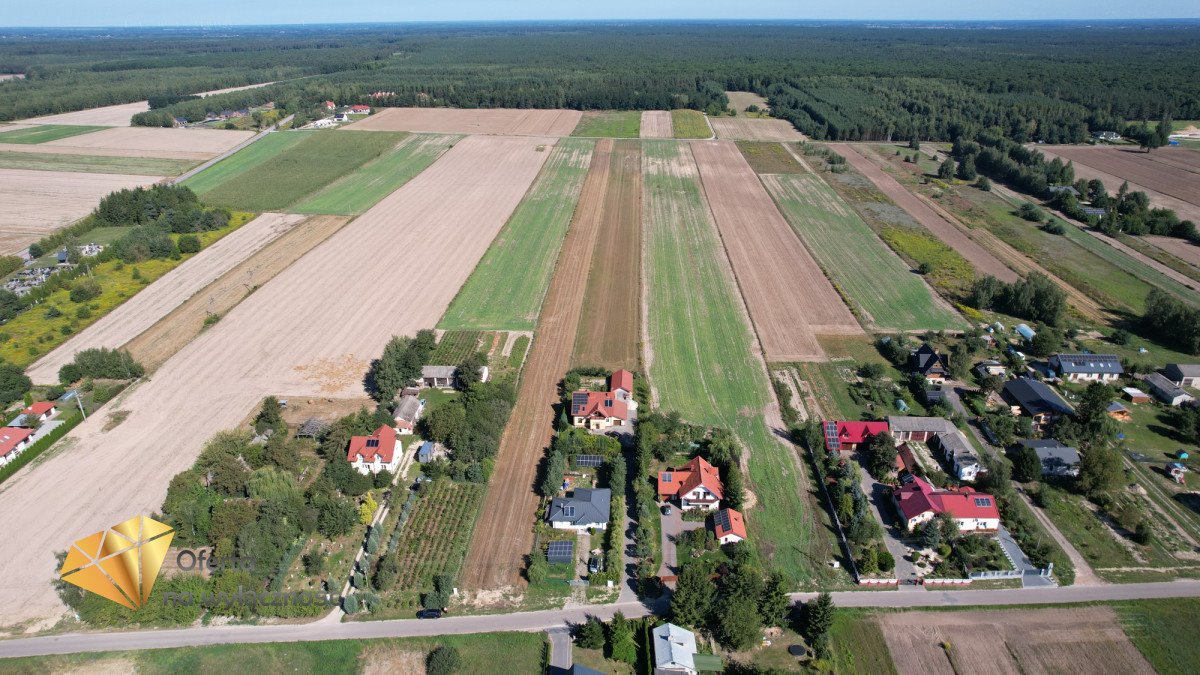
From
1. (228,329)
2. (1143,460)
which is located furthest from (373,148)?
(1143,460)

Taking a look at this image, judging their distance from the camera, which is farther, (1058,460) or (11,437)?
(11,437)

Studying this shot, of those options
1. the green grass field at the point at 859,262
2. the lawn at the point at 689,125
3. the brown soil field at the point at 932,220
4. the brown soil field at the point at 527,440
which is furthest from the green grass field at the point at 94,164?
the brown soil field at the point at 932,220

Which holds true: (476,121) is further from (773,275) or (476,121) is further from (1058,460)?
(1058,460)

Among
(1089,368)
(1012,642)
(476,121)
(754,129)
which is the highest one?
(476,121)

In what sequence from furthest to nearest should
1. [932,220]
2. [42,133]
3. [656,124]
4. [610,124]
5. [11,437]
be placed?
[610,124]
[656,124]
[42,133]
[932,220]
[11,437]

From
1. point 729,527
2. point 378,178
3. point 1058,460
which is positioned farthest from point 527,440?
point 378,178

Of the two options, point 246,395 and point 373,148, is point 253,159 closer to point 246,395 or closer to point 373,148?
point 373,148

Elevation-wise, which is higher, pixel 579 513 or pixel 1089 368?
pixel 1089 368

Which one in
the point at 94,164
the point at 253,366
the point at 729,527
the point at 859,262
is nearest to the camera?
the point at 729,527
